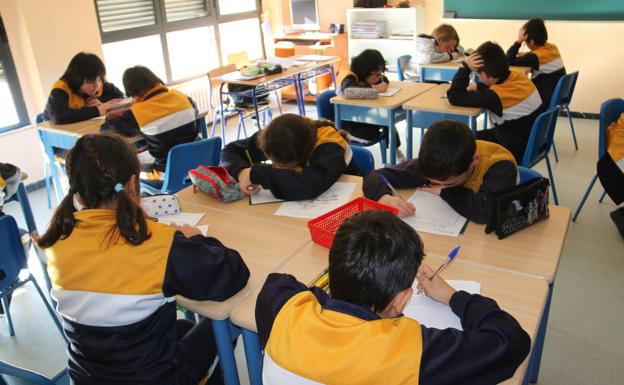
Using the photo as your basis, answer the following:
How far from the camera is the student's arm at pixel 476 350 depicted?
37.8 inches

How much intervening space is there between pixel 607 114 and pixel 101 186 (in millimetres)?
2847

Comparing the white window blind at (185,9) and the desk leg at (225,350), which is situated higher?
the white window blind at (185,9)

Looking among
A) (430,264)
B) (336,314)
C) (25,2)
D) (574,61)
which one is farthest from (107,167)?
(574,61)

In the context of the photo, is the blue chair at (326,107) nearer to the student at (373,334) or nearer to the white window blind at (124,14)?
the white window blind at (124,14)

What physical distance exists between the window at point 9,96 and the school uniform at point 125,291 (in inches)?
143

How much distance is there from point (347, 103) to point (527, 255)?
7.94 feet

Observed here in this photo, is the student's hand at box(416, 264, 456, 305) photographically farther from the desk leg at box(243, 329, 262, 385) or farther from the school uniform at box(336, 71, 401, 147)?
the school uniform at box(336, 71, 401, 147)

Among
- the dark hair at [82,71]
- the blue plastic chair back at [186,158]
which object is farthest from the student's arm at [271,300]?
the dark hair at [82,71]

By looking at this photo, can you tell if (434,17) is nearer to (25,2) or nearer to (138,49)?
(138,49)

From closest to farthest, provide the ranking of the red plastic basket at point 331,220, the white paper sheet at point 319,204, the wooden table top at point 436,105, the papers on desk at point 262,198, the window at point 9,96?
1. the red plastic basket at point 331,220
2. the white paper sheet at point 319,204
3. the papers on desk at point 262,198
4. the wooden table top at point 436,105
5. the window at point 9,96

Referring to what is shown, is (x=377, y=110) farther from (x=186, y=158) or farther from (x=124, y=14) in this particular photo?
(x=124, y=14)

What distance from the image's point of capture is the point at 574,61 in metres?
5.52

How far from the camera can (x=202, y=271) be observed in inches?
57.0

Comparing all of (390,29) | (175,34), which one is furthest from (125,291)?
(390,29)
